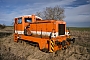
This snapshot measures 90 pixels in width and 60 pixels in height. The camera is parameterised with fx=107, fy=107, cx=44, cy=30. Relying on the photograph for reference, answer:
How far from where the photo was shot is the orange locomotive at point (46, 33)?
Result: 764 cm

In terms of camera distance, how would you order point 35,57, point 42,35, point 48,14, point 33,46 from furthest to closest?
point 48,14 → point 33,46 → point 42,35 → point 35,57

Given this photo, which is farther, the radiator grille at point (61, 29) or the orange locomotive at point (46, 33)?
the radiator grille at point (61, 29)

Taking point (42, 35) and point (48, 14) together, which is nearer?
point (42, 35)

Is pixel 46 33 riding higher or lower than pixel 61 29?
lower

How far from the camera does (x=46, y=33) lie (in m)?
8.16

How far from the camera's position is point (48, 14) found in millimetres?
29141

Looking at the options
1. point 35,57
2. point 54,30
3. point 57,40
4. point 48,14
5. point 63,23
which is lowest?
point 35,57

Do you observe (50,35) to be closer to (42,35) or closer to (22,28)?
(42,35)

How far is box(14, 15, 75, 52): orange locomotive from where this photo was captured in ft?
25.1

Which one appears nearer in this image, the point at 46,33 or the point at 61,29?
the point at 46,33

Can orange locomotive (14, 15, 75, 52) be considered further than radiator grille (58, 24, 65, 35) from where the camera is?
No

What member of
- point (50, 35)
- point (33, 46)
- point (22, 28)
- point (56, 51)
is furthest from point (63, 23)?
point (22, 28)

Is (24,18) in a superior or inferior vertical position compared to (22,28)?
superior

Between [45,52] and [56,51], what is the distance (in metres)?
0.83
